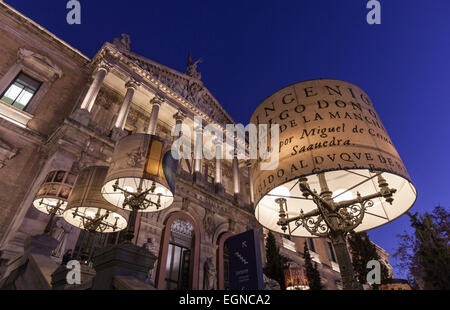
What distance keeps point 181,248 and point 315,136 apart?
12.5 m

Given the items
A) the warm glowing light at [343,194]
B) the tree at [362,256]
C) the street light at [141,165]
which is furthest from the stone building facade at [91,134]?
the warm glowing light at [343,194]

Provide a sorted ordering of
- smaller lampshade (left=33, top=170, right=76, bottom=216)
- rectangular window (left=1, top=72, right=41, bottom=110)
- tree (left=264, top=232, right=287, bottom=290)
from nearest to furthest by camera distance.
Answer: smaller lampshade (left=33, top=170, right=76, bottom=216)
rectangular window (left=1, top=72, right=41, bottom=110)
tree (left=264, top=232, right=287, bottom=290)

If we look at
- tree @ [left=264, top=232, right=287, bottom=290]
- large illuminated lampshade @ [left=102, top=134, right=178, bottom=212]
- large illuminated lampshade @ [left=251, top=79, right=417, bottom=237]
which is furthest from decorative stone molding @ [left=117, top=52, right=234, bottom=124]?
large illuminated lampshade @ [left=251, top=79, right=417, bottom=237]

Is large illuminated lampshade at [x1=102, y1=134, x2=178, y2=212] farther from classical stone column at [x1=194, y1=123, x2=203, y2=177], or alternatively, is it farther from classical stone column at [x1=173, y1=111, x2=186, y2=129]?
classical stone column at [x1=173, y1=111, x2=186, y2=129]

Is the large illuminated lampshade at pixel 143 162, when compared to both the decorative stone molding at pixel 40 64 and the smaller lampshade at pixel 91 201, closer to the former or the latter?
the smaller lampshade at pixel 91 201

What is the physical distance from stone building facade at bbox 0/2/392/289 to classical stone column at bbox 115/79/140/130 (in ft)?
0.18

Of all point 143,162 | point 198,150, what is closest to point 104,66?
point 198,150

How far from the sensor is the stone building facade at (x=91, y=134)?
33.1 ft

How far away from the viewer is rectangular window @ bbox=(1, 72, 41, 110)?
39.0 feet

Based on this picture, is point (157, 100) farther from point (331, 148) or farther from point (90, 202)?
point (331, 148)

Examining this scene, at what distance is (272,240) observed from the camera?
51.2 feet
